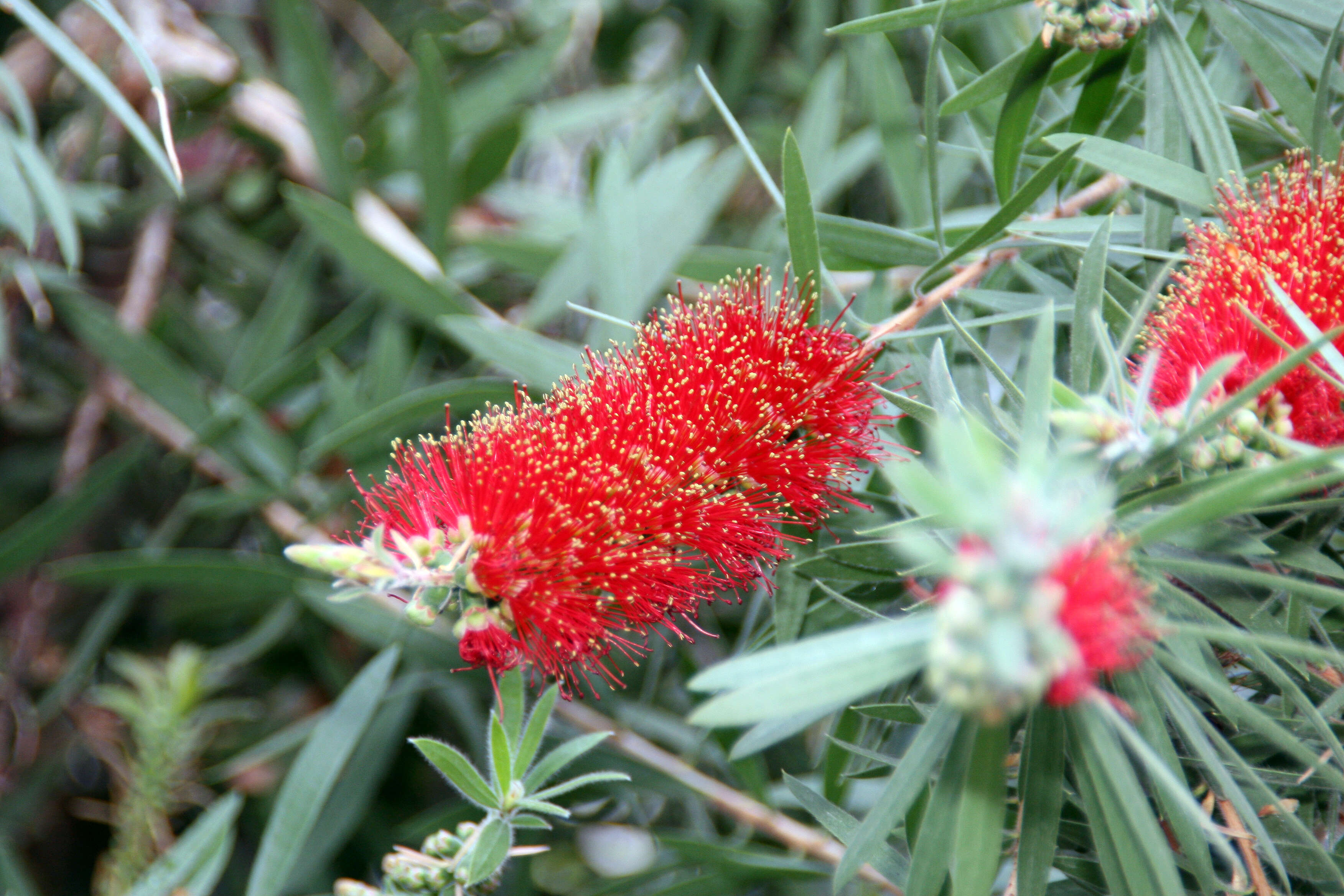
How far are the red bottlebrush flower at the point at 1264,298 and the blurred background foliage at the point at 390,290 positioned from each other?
46 mm

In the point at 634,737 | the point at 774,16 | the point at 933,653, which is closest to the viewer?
the point at 933,653

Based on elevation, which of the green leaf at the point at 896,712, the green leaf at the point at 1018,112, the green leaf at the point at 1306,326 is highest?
the green leaf at the point at 1018,112

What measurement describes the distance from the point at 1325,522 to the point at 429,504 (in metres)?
0.62

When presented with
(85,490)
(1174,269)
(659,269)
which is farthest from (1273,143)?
(85,490)

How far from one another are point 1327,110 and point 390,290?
93cm

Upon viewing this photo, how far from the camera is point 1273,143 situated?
0.76m

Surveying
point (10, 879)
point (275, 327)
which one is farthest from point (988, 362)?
point (10, 879)

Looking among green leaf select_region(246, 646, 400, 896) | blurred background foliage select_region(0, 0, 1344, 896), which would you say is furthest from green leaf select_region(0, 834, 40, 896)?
green leaf select_region(246, 646, 400, 896)

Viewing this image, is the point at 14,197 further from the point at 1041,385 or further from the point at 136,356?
the point at 1041,385

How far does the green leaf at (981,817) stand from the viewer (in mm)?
445

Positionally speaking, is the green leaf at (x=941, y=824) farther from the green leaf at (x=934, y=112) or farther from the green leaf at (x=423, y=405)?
the green leaf at (x=423, y=405)

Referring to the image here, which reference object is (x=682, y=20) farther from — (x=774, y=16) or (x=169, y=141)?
(x=169, y=141)

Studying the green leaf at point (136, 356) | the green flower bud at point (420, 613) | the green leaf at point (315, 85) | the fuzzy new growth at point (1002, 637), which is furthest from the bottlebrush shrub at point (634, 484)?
the green leaf at point (315, 85)

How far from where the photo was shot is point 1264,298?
0.57 meters
